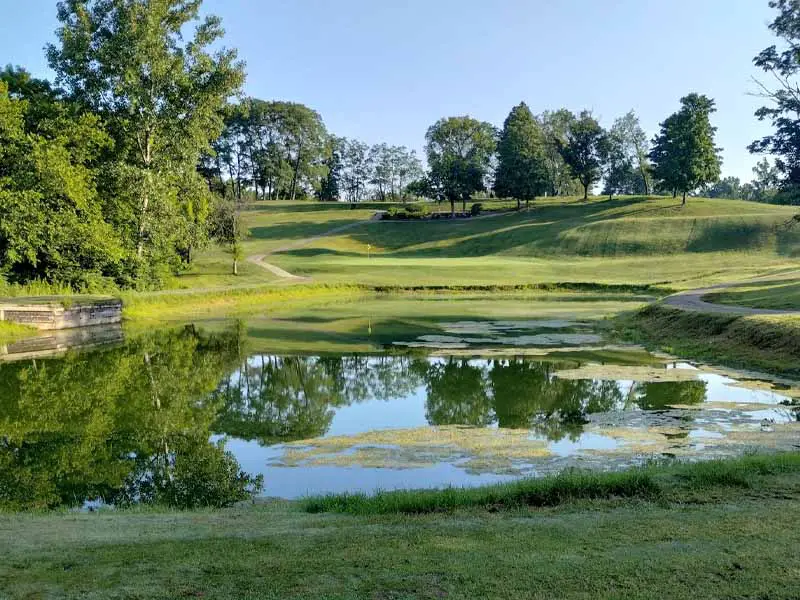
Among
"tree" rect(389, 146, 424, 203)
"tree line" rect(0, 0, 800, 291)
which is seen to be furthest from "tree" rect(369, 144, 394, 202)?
"tree line" rect(0, 0, 800, 291)

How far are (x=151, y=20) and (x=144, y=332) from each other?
2239 cm

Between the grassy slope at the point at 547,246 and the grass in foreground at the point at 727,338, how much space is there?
853 inches

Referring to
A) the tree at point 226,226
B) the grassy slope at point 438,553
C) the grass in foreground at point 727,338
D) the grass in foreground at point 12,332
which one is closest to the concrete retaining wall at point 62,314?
the grass in foreground at point 12,332

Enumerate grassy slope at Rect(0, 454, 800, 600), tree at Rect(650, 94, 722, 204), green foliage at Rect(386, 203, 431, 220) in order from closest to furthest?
grassy slope at Rect(0, 454, 800, 600) → tree at Rect(650, 94, 722, 204) → green foliage at Rect(386, 203, 431, 220)

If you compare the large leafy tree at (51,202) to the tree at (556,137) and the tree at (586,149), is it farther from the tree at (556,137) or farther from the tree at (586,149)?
the tree at (556,137)

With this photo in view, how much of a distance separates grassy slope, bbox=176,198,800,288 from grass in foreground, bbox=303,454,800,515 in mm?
43096

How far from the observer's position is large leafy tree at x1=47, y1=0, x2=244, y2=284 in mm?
43906

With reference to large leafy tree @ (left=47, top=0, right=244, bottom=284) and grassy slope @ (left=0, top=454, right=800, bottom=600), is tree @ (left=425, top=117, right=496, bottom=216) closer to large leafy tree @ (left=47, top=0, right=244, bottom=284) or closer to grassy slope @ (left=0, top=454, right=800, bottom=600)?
large leafy tree @ (left=47, top=0, right=244, bottom=284)

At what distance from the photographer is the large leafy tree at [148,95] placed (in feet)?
144

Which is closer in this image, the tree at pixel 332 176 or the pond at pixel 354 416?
the pond at pixel 354 416

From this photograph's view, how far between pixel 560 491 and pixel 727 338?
61.0 feet

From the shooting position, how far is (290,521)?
777 cm

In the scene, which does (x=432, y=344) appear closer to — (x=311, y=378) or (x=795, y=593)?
(x=311, y=378)

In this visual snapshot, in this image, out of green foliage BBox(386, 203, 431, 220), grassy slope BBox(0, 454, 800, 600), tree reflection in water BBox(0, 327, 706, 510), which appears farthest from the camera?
green foliage BBox(386, 203, 431, 220)
